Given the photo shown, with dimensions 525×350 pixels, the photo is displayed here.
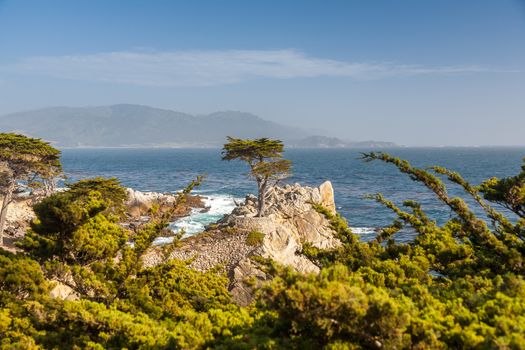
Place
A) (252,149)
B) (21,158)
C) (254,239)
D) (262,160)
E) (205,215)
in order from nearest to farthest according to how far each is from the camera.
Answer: (254,239) < (21,158) < (252,149) < (262,160) < (205,215)

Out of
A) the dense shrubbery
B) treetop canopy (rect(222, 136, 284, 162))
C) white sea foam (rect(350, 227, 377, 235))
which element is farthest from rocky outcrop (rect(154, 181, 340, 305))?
the dense shrubbery

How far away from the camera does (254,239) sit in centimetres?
2950

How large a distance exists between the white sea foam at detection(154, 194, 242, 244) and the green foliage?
9615 millimetres

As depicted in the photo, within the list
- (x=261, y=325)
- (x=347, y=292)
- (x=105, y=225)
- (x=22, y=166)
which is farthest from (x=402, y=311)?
(x=22, y=166)

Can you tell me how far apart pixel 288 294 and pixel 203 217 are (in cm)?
4312

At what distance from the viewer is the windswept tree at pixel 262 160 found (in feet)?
121

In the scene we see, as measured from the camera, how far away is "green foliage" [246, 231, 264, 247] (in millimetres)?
28984

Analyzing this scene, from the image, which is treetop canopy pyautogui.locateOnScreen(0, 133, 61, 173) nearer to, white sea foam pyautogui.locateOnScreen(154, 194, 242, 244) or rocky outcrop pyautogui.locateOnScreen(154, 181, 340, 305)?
white sea foam pyautogui.locateOnScreen(154, 194, 242, 244)

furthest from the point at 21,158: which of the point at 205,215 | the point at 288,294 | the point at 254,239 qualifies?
the point at 288,294

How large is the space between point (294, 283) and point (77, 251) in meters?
10.3

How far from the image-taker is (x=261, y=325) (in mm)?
8695

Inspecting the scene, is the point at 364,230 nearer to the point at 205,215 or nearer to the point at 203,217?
the point at 203,217

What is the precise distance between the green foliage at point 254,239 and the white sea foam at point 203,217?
9615 millimetres

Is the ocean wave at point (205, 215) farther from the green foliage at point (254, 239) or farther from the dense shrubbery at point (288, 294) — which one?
the dense shrubbery at point (288, 294)
